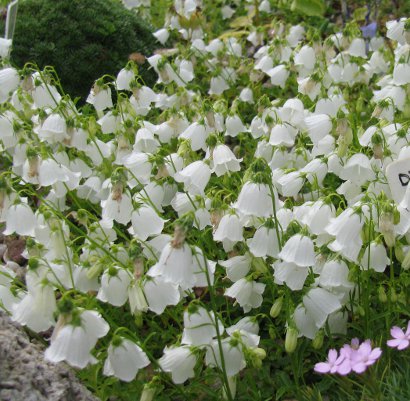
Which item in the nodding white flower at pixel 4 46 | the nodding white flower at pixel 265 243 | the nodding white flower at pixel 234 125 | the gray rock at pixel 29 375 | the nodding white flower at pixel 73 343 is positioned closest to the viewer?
the nodding white flower at pixel 73 343

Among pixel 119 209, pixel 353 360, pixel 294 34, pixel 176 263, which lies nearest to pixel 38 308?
pixel 176 263

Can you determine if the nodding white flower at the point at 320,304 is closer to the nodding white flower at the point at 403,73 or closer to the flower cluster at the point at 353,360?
the flower cluster at the point at 353,360

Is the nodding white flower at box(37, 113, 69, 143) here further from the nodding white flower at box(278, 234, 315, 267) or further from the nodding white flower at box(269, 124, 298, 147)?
the nodding white flower at box(278, 234, 315, 267)

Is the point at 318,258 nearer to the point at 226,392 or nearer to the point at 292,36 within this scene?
the point at 226,392

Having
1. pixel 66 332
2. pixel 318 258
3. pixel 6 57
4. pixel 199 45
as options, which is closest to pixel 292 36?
pixel 199 45

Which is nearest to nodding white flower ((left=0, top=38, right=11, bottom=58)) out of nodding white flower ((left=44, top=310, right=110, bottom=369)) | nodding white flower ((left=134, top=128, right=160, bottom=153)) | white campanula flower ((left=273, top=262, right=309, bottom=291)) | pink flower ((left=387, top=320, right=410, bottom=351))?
nodding white flower ((left=134, top=128, right=160, bottom=153))

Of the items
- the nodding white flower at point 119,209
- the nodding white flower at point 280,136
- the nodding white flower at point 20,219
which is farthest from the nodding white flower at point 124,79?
the nodding white flower at point 20,219
